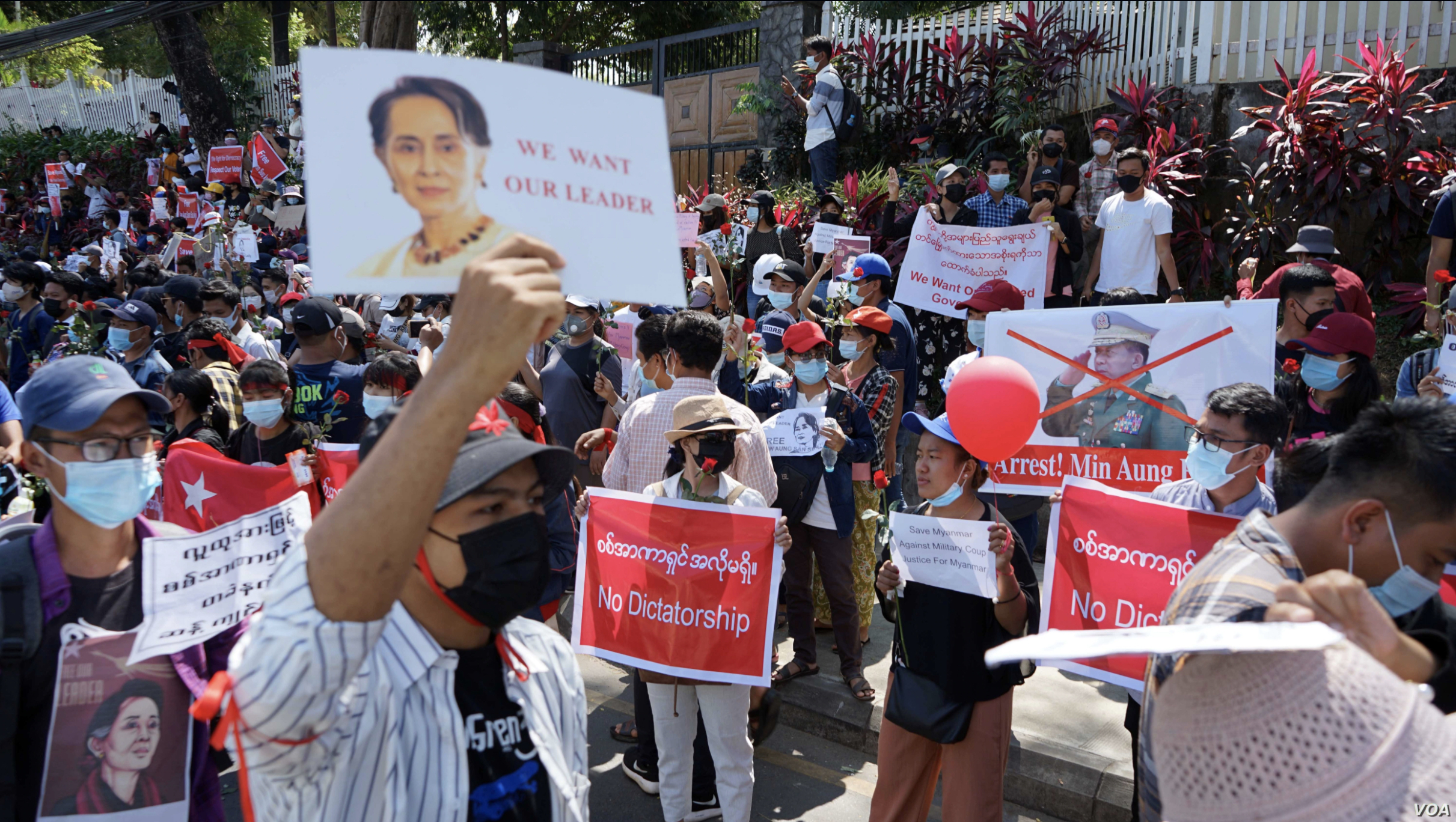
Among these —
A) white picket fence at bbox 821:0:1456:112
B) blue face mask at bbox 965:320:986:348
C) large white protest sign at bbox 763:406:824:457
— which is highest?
white picket fence at bbox 821:0:1456:112

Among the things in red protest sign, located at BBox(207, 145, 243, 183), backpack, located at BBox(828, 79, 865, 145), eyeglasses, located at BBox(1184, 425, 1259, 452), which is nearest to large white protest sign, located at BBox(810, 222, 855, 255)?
backpack, located at BBox(828, 79, 865, 145)

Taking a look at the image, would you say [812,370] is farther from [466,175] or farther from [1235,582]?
[466,175]

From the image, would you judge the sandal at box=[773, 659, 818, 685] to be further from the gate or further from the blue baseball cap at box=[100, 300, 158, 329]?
the gate

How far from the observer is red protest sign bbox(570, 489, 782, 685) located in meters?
4.20

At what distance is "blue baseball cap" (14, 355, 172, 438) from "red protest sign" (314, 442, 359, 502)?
213 centimetres

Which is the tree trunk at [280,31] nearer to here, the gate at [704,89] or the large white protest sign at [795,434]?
the gate at [704,89]

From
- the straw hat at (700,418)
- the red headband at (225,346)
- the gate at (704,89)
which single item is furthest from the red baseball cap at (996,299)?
the gate at (704,89)

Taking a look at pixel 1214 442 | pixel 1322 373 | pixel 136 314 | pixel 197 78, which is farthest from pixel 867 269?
pixel 197 78

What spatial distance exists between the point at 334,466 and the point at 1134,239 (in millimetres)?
6503

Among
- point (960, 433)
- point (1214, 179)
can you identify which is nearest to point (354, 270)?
point (960, 433)

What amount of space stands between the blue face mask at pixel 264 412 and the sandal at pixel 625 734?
2.22 m

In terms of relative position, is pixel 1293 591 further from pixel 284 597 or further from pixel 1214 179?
pixel 1214 179

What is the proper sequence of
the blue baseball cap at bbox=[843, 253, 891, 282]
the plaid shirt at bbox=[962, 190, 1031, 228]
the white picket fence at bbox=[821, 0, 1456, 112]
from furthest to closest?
the white picket fence at bbox=[821, 0, 1456, 112] < the plaid shirt at bbox=[962, 190, 1031, 228] < the blue baseball cap at bbox=[843, 253, 891, 282]

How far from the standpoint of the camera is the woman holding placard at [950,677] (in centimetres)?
341
